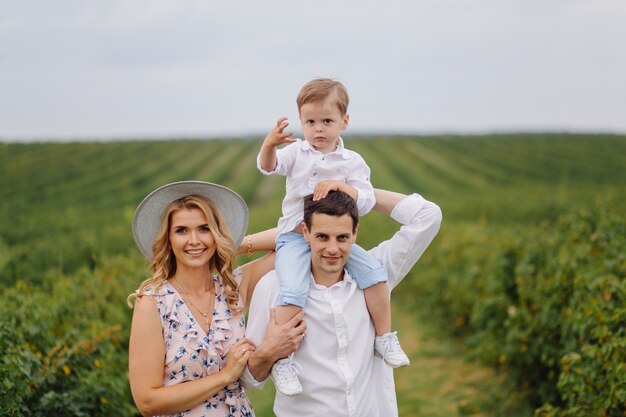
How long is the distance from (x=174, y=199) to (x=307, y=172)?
60 centimetres

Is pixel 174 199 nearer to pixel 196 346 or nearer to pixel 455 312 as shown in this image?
pixel 196 346

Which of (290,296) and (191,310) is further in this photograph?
(191,310)

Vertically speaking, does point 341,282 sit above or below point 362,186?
below

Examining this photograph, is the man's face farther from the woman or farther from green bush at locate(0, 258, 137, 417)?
green bush at locate(0, 258, 137, 417)

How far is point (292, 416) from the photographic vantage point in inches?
113

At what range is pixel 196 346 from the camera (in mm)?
2816

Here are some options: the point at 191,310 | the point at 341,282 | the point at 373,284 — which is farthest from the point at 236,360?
the point at 373,284

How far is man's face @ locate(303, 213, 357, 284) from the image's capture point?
2742 millimetres

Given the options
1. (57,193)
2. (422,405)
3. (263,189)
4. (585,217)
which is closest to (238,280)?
(585,217)

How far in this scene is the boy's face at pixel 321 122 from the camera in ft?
9.99

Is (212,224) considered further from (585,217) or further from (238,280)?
(585,217)

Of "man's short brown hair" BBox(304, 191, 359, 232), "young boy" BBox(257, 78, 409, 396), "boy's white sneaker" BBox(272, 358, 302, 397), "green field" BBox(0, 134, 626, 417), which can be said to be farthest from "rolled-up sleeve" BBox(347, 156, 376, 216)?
"green field" BBox(0, 134, 626, 417)

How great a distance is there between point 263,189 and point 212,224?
43221 millimetres

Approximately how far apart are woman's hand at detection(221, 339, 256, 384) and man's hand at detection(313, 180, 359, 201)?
0.68 metres
